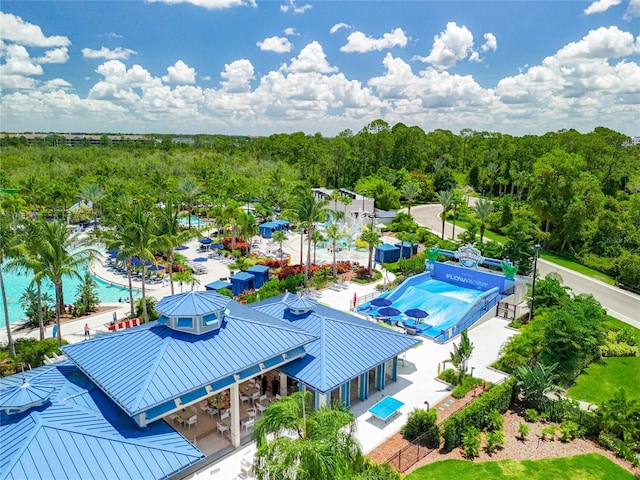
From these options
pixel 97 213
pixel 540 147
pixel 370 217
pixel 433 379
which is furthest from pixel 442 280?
pixel 540 147

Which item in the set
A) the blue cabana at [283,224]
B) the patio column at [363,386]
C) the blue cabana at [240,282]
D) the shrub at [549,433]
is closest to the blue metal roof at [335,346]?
the patio column at [363,386]

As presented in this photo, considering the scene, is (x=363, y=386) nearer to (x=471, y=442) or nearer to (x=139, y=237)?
(x=471, y=442)

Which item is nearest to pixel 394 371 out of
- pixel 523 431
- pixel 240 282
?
pixel 523 431

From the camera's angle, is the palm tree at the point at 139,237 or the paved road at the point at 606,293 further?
the paved road at the point at 606,293

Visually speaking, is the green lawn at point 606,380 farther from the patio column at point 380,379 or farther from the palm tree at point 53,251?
the palm tree at point 53,251

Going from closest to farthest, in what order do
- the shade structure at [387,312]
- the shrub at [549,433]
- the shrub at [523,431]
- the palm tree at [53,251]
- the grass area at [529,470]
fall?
the grass area at [529,470] < the shrub at [523,431] < the shrub at [549,433] < the palm tree at [53,251] < the shade structure at [387,312]

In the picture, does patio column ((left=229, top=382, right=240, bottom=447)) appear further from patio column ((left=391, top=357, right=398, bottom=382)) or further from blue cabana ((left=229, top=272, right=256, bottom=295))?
blue cabana ((left=229, top=272, right=256, bottom=295))
